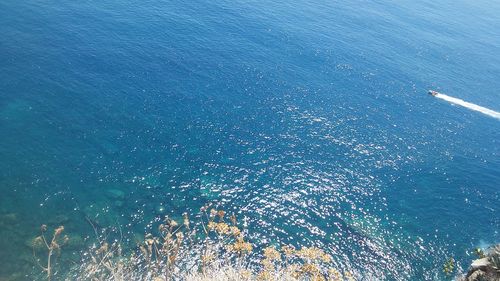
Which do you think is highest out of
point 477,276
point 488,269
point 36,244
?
point 488,269

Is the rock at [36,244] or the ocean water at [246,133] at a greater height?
the ocean water at [246,133]

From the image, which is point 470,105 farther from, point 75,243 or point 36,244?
point 36,244

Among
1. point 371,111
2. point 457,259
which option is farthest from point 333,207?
point 371,111

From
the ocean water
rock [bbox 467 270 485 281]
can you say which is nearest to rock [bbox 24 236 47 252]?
the ocean water

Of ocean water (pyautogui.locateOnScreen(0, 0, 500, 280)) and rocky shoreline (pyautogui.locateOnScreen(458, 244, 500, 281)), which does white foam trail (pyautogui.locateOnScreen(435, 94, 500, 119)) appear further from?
rocky shoreline (pyautogui.locateOnScreen(458, 244, 500, 281))

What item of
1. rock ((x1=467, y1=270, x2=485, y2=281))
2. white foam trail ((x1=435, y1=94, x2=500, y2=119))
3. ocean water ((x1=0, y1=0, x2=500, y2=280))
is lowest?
ocean water ((x1=0, y1=0, x2=500, y2=280))

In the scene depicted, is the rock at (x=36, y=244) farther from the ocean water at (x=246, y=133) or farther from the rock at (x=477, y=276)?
the rock at (x=477, y=276)

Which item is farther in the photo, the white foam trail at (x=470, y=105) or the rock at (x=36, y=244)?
the white foam trail at (x=470, y=105)

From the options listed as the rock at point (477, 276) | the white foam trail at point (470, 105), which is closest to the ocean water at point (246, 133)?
the white foam trail at point (470, 105)

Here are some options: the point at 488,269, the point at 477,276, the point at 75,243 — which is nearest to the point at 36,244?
the point at 75,243
